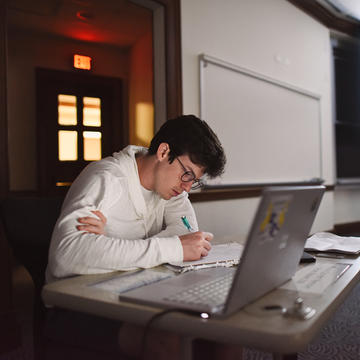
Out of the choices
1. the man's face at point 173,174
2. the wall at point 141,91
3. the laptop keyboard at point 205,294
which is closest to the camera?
the laptop keyboard at point 205,294

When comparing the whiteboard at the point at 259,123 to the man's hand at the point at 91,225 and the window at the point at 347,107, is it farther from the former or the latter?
the man's hand at the point at 91,225

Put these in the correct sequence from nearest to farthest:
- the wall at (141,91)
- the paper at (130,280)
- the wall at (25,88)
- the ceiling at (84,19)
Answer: the paper at (130,280), the ceiling at (84,19), the wall at (141,91), the wall at (25,88)

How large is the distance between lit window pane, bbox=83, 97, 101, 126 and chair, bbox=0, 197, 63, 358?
3.13 m

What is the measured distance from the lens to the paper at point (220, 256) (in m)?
1.10

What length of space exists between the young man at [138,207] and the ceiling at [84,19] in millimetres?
2357

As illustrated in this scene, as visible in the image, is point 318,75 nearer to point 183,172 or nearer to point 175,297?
point 183,172

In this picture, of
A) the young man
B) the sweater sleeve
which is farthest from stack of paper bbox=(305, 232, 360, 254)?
the sweater sleeve

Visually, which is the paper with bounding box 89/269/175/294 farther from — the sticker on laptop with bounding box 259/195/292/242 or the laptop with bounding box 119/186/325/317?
the sticker on laptop with bounding box 259/195/292/242

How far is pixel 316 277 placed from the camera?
98 centimetres

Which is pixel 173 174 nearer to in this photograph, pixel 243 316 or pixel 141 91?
pixel 243 316

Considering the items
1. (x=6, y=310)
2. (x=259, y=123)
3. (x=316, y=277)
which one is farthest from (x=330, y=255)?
(x=259, y=123)

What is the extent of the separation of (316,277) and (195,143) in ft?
1.95

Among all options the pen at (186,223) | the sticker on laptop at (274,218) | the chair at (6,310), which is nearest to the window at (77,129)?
the chair at (6,310)

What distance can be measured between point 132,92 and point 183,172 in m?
3.28
